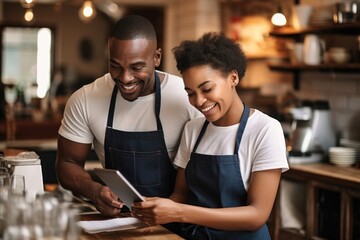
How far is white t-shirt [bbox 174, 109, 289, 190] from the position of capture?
97.3 inches

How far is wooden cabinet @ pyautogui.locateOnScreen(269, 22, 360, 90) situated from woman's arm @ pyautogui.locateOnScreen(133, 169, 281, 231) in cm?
233

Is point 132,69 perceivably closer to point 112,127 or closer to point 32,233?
point 112,127

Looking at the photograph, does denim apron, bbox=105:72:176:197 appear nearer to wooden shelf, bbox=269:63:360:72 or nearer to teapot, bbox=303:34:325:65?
wooden shelf, bbox=269:63:360:72

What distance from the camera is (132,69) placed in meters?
A: 2.73

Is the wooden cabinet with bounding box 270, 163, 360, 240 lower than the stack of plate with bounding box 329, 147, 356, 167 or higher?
lower

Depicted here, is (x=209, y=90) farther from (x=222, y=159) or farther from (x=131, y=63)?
(x=131, y=63)

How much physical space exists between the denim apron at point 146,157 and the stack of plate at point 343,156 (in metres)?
1.88

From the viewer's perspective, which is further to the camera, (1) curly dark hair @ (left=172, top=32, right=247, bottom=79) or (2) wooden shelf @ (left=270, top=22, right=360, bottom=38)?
(2) wooden shelf @ (left=270, top=22, right=360, bottom=38)

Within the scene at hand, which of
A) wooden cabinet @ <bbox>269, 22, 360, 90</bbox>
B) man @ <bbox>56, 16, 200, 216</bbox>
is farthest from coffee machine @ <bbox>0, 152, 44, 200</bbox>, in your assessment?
wooden cabinet @ <bbox>269, 22, 360, 90</bbox>

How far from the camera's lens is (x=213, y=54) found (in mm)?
2539

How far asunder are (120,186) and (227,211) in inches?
16.2

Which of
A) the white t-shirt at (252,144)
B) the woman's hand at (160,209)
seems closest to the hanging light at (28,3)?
the white t-shirt at (252,144)

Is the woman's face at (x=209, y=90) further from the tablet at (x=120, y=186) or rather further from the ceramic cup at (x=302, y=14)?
the ceramic cup at (x=302, y=14)

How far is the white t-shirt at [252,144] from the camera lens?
2471 mm
